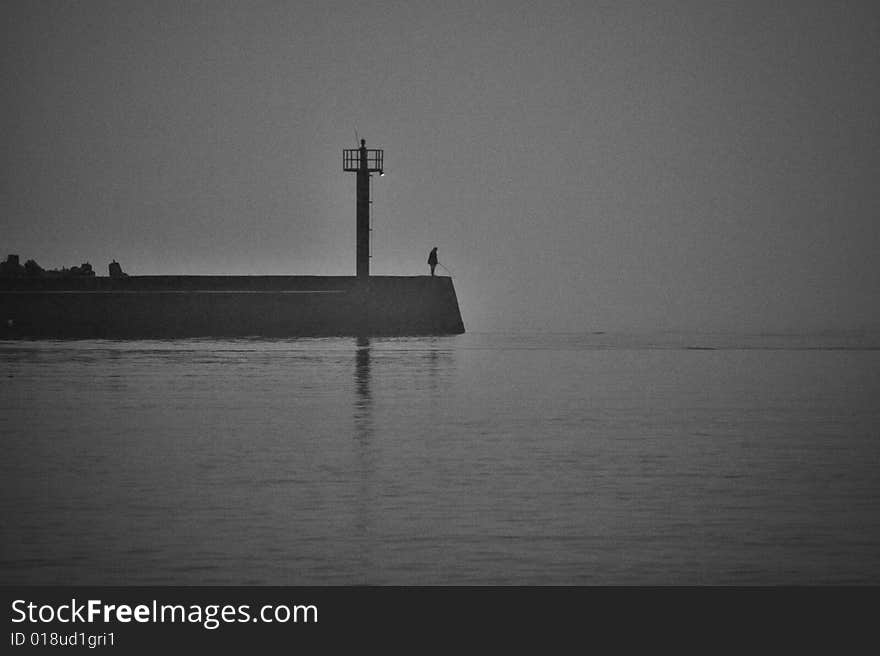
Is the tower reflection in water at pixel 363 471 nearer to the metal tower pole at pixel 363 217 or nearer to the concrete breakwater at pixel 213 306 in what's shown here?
the metal tower pole at pixel 363 217

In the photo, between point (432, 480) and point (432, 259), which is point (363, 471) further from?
point (432, 259)

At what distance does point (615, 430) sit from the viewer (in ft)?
78.9

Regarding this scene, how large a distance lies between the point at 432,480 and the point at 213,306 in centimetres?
4600

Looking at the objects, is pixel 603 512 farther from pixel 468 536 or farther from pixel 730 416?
pixel 730 416

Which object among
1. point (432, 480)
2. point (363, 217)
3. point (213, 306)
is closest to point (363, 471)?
point (432, 480)

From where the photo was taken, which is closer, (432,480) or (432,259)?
(432,480)

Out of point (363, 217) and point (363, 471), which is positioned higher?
point (363, 217)

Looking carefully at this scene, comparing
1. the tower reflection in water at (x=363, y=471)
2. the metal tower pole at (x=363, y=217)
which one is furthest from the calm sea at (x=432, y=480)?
the metal tower pole at (x=363, y=217)

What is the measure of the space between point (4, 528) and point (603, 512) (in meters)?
6.25

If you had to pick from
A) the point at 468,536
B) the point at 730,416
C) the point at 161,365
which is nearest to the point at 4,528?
the point at 468,536

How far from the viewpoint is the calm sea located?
12555 mm

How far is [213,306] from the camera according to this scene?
62438 millimetres

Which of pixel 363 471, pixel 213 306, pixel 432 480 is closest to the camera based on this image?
pixel 432 480

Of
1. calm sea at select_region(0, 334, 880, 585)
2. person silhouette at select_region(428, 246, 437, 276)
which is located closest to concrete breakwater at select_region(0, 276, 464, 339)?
person silhouette at select_region(428, 246, 437, 276)
